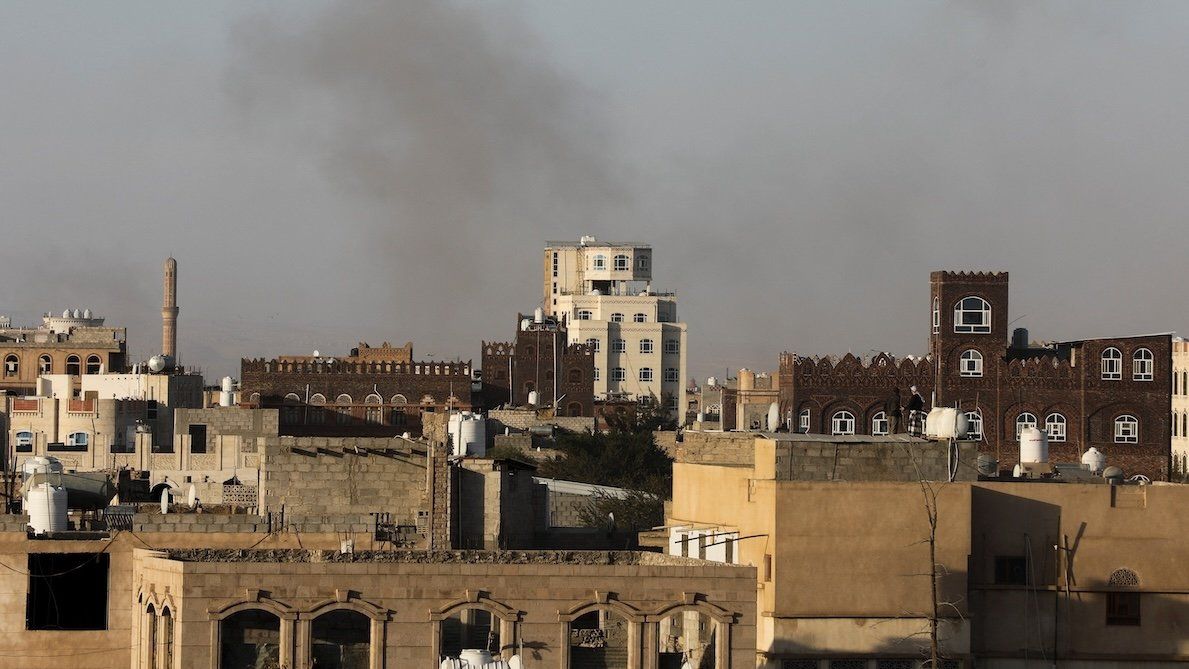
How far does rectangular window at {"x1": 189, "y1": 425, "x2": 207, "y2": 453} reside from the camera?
74.9 meters

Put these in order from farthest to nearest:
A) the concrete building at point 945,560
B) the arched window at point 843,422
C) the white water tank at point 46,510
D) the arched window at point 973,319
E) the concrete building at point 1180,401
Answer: the concrete building at point 1180,401 < the arched window at point 973,319 < the arched window at point 843,422 < the white water tank at point 46,510 < the concrete building at point 945,560

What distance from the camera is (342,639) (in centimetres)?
2858

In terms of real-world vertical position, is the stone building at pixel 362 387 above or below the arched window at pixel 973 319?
below

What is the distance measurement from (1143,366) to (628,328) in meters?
65.9

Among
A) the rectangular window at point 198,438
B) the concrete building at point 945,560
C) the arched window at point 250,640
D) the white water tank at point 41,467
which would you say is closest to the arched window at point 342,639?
the arched window at point 250,640

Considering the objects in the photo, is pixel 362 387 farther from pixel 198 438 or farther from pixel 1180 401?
pixel 1180 401

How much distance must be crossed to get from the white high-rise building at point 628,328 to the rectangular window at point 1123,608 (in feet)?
317

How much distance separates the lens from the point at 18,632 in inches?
1251

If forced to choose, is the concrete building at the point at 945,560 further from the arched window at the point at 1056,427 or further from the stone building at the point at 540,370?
the stone building at the point at 540,370

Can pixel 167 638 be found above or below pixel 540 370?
below

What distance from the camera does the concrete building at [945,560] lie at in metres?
32.0

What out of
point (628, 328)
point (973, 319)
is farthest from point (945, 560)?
point (628, 328)

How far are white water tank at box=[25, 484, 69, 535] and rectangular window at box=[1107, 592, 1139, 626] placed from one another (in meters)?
14.1

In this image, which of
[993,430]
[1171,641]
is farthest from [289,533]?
[993,430]
